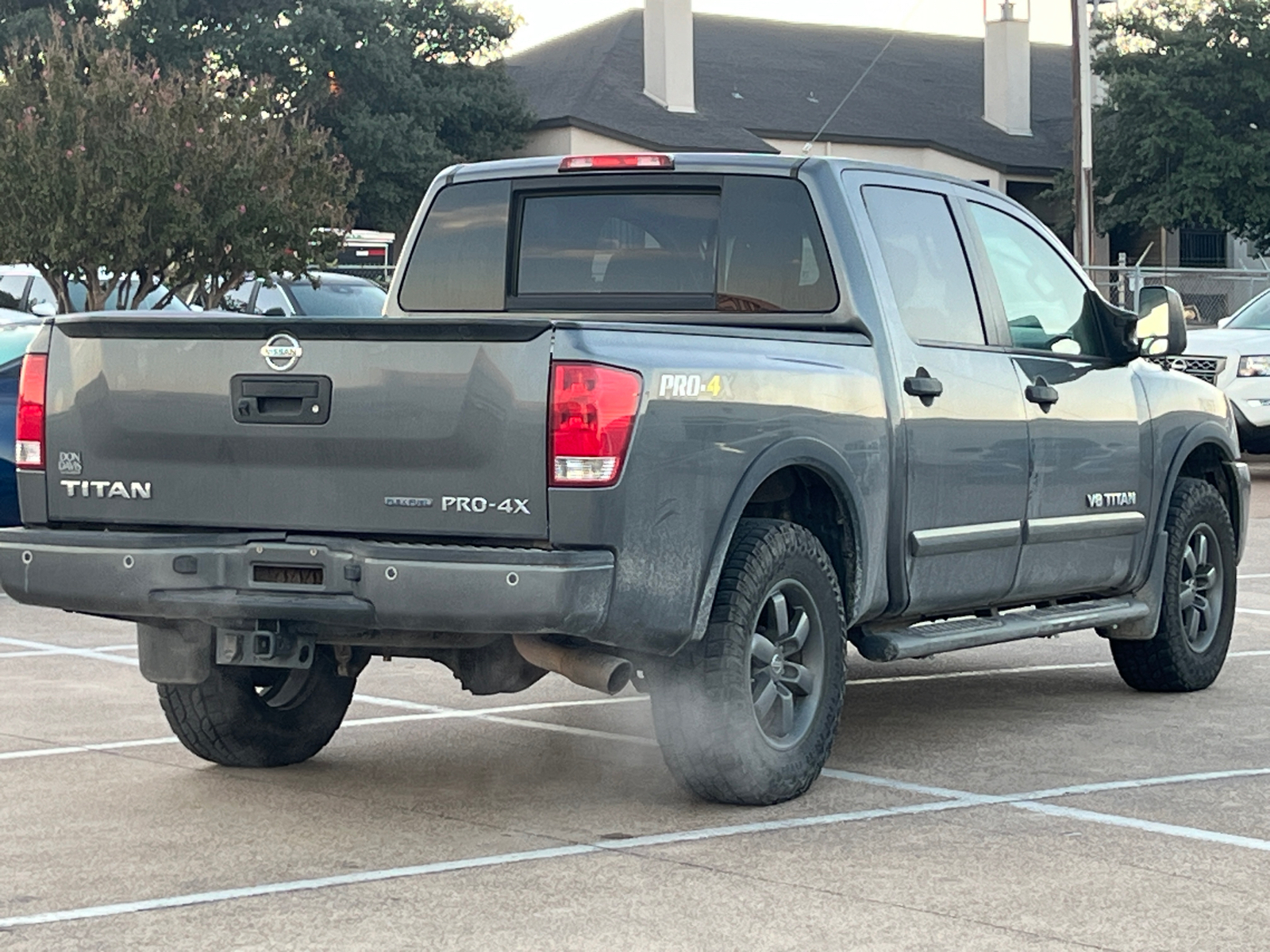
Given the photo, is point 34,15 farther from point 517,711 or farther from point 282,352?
point 282,352

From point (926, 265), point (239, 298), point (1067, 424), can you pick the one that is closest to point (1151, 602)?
point (1067, 424)

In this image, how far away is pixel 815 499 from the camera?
276 inches

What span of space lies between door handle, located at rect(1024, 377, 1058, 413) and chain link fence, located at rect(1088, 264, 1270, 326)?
19.5 metres

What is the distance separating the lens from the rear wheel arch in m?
6.47

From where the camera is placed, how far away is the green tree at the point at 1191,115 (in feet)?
167

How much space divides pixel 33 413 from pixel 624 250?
2.13 m

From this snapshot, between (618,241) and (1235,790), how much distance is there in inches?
106

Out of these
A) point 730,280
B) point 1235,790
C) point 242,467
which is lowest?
point 1235,790

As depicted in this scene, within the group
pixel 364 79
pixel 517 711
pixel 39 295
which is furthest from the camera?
pixel 364 79

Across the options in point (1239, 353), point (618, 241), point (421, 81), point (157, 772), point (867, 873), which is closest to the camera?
point (867, 873)

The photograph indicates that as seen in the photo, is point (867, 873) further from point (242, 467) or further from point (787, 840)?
point (242, 467)

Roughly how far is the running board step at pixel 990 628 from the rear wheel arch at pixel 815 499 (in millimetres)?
260

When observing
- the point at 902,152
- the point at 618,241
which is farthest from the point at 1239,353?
the point at 902,152

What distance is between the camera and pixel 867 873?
5.66m
